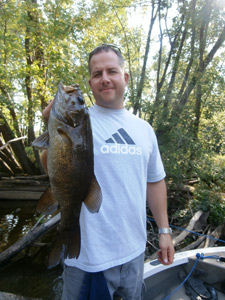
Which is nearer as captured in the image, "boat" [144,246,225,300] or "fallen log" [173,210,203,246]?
"boat" [144,246,225,300]

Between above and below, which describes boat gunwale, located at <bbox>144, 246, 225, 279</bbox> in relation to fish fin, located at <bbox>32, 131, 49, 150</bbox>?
below

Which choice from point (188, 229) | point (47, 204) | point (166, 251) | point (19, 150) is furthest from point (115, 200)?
point (19, 150)

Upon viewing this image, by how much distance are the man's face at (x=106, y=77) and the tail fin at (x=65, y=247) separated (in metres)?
1.08

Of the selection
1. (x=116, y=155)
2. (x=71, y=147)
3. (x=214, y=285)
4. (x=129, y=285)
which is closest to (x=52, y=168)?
(x=71, y=147)

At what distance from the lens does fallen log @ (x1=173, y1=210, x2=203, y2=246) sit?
570 cm

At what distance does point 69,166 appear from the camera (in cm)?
142

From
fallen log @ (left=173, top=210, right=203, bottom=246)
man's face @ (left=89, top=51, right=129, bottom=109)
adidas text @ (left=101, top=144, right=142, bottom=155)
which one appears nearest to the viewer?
adidas text @ (left=101, top=144, right=142, bottom=155)

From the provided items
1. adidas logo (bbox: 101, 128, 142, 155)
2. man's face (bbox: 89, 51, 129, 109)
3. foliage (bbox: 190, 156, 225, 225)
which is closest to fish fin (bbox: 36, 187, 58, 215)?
adidas logo (bbox: 101, 128, 142, 155)

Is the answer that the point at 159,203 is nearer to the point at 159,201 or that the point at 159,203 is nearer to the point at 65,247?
the point at 159,201

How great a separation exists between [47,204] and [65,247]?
333 millimetres

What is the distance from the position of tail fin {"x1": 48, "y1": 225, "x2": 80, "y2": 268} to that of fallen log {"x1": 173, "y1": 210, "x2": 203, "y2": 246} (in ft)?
16.1

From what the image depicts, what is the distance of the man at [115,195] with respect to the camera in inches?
58.2

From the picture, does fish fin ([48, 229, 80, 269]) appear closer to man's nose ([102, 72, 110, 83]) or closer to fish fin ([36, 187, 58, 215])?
fish fin ([36, 187, 58, 215])

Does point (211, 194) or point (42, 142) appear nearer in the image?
point (42, 142)
